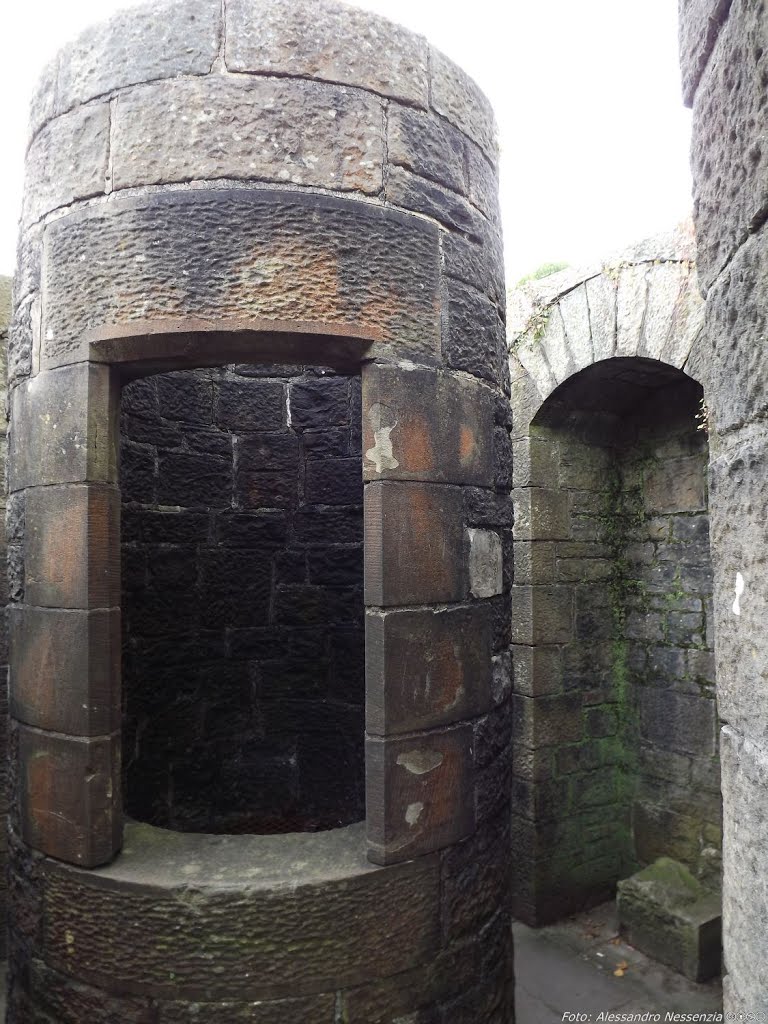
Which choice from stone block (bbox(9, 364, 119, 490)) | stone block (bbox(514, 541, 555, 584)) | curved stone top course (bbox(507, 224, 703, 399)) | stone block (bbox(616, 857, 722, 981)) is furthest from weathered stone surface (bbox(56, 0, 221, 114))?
stone block (bbox(616, 857, 722, 981))

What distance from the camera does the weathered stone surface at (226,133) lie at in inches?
83.1

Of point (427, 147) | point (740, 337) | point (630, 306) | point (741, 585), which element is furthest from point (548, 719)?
point (740, 337)

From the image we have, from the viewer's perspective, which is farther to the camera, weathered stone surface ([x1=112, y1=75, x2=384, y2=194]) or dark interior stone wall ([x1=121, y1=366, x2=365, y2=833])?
dark interior stone wall ([x1=121, y1=366, x2=365, y2=833])

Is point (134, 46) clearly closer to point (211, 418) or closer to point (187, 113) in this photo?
point (187, 113)

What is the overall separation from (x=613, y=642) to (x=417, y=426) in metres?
3.02

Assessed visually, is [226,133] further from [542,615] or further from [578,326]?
[542,615]

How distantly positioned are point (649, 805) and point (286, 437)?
3148mm

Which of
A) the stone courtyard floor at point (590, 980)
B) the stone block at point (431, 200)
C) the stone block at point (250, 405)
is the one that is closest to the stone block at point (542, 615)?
the stone courtyard floor at point (590, 980)

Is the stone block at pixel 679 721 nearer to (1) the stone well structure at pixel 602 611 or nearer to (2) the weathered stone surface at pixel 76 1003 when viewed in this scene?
(1) the stone well structure at pixel 602 611

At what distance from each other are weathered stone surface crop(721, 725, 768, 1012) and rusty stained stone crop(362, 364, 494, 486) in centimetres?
129

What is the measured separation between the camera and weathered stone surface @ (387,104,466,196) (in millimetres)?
2260

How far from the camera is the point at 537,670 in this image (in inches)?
170

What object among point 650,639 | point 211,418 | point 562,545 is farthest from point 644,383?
point 211,418

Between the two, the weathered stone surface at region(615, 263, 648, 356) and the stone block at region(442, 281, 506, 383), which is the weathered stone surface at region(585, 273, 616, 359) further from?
the stone block at region(442, 281, 506, 383)
